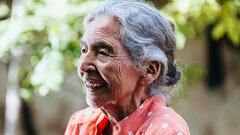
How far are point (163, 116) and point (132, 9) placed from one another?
0.40 metres

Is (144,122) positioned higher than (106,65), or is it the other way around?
(106,65)

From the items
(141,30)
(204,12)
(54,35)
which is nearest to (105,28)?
(141,30)

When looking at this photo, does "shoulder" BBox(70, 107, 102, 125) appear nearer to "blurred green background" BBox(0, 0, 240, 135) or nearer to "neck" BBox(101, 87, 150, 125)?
"neck" BBox(101, 87, 150, 125)

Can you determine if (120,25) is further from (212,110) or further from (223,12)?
(212,110)

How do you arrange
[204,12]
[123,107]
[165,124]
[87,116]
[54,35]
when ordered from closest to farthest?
1. [165,124]
2. [123,107]
3. [87,116]
4. [54,35]
5. [204,12]

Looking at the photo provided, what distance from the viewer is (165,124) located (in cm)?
143

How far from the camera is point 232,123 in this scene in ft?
20.1

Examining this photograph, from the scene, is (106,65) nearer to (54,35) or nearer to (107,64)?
(107,64)

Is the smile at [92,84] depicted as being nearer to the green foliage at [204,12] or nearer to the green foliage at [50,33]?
the green foliage at [50,33]

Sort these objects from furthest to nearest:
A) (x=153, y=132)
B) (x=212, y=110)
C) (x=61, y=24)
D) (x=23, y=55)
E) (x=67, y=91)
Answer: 1. (x=212, y=110)
2. (x=67, y=91)
3. (x=23, y=55)
4. (x=61, y=24)
5. (x=153, y=132)

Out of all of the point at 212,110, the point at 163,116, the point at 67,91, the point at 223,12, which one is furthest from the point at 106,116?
the point at 212,110

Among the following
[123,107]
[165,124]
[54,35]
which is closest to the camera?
[165,124]

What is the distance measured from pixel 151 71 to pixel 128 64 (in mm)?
105

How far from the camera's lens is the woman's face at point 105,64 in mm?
1452
